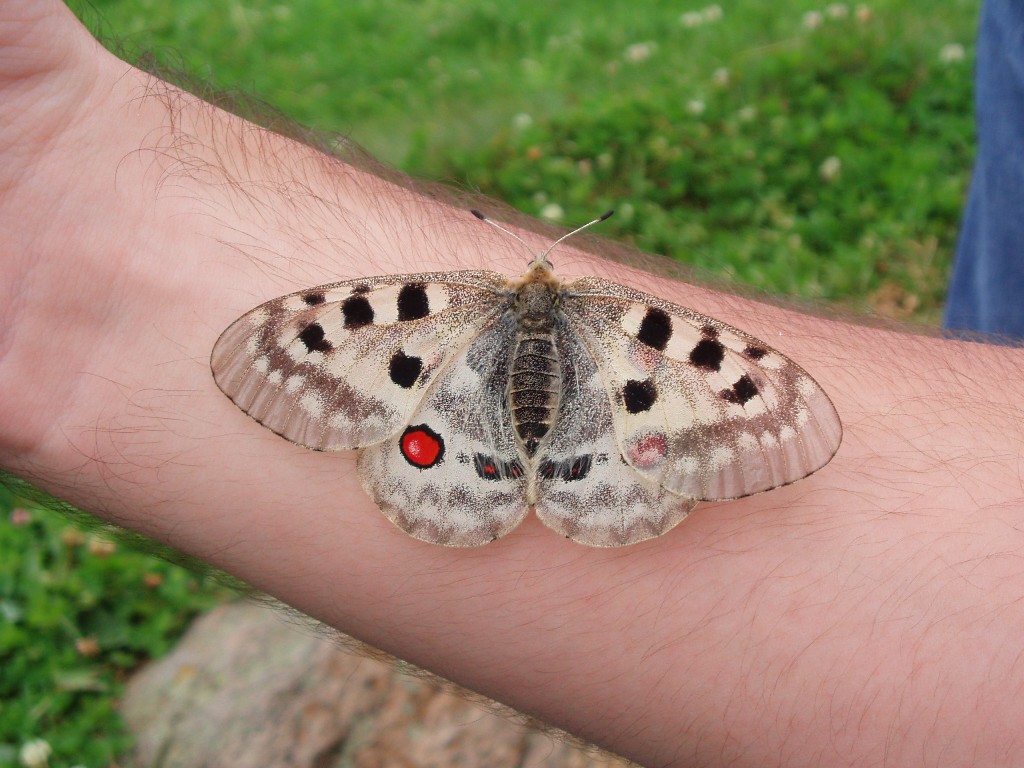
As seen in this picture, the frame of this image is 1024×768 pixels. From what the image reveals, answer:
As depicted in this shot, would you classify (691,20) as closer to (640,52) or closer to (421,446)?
(640,52)

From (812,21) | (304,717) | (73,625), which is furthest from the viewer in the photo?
(812,21)

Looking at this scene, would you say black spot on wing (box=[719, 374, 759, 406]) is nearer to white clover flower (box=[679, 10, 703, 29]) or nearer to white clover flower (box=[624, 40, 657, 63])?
white clover flower (box=[624, 40, 657, 63])

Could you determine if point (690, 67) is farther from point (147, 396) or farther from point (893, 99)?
point (147, 396)

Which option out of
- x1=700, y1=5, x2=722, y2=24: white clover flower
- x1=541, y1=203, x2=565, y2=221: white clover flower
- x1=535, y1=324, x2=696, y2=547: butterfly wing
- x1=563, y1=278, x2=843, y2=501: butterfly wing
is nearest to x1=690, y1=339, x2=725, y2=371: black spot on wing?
x1=563, y1=278, x2=843, y2=501: butterfly wing

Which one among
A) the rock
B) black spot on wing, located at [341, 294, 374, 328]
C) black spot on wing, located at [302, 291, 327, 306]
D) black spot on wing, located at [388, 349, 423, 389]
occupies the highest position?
black spot on wing, located at [302, 291, 327, 306]

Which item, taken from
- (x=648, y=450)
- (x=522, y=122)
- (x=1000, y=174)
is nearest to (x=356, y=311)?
(x=648, y=450)

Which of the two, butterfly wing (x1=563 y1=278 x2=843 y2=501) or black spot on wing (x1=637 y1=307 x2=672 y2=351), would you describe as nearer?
butterfly wing (x1=563 y1=278 x2=843 y2=501)

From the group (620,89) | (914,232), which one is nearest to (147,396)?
(914,232)
